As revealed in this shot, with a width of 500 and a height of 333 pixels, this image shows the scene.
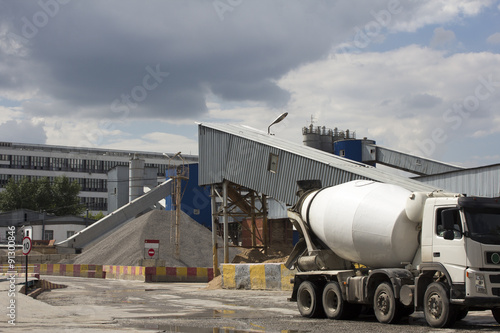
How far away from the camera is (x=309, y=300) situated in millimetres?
16203

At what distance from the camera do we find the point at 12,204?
10225cm

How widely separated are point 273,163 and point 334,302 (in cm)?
1679

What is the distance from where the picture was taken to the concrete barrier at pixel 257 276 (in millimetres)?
25516

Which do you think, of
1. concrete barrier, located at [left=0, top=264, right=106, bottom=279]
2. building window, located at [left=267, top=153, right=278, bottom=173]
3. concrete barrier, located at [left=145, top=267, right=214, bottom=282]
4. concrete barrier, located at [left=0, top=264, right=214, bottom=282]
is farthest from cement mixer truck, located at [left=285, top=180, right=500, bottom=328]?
concrete barrier, located at [left=0, top=264, right=106, bottom=279]

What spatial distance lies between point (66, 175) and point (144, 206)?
50.2 m

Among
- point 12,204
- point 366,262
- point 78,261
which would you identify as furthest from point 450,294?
point 12,204

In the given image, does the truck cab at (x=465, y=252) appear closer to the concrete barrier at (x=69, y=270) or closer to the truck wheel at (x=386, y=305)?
the truck wheel at (x=386, y=305)

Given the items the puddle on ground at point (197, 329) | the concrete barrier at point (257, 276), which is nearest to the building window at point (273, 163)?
the concrete barrier at point (257, 276)

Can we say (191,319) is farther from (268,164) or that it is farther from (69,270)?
(69,270)

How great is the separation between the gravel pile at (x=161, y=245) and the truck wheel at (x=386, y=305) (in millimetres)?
39345

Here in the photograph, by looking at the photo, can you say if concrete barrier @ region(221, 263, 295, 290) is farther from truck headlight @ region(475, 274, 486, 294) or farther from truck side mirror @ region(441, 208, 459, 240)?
truck headlight @ region(475, 274, 486, 294)

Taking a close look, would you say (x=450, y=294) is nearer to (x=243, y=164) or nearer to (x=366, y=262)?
(x=366, y=262)

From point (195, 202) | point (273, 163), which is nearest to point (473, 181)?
point (273, 163)

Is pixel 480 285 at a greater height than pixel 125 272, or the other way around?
pixel 480 285
